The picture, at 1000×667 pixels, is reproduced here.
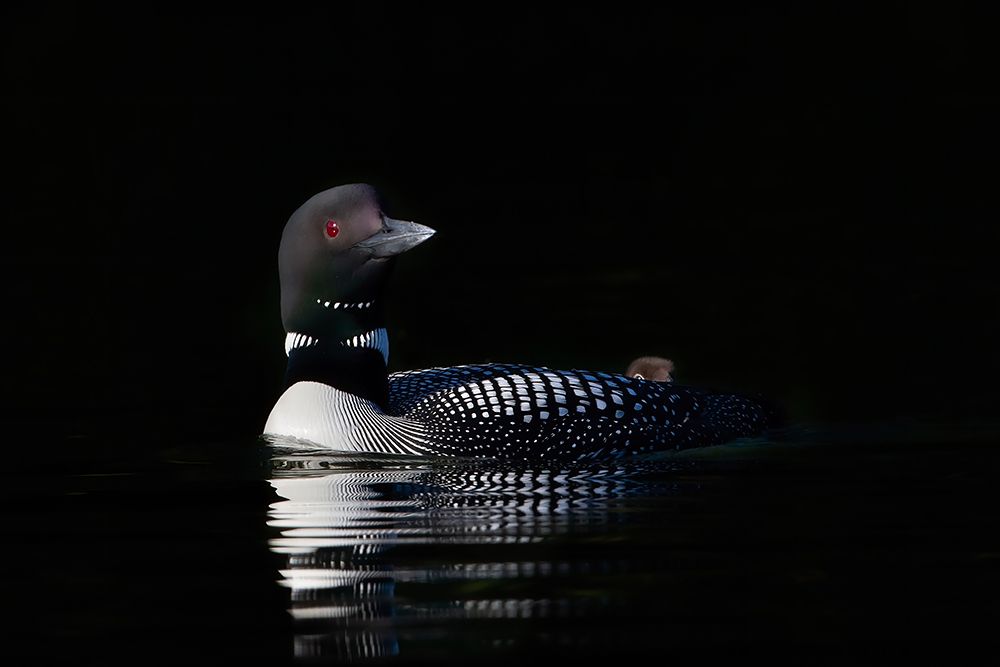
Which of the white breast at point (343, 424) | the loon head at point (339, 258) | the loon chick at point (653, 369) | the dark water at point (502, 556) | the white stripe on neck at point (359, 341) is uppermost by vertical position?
the loon head at point (339, 258)

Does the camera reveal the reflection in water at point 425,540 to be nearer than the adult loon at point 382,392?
Yes

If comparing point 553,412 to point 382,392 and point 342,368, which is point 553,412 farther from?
point 342,368

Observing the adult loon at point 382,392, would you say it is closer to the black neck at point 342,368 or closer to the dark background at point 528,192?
the black neck at point 342,368

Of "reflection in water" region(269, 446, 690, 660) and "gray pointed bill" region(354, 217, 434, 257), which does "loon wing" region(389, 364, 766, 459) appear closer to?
"reflection in water" region(269, 446, 690, 660)

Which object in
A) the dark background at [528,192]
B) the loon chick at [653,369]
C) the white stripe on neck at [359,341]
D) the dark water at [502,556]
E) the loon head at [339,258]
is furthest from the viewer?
the dark background at [528,192]

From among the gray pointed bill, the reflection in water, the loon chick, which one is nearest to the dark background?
the loon chick

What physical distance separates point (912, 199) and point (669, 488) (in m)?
7.70

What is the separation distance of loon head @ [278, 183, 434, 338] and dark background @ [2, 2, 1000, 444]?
898mm

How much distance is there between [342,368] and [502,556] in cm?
222

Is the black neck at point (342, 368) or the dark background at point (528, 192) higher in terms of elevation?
the dark background at point (528, 192)

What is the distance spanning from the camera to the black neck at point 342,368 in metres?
7.48

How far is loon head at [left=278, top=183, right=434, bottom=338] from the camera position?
24.3ft

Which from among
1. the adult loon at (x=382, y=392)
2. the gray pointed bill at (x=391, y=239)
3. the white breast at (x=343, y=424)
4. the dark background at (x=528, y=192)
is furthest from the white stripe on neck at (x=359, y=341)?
the dark background at (x=528, y=192)

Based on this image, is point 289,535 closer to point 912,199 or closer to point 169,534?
point 169,534
